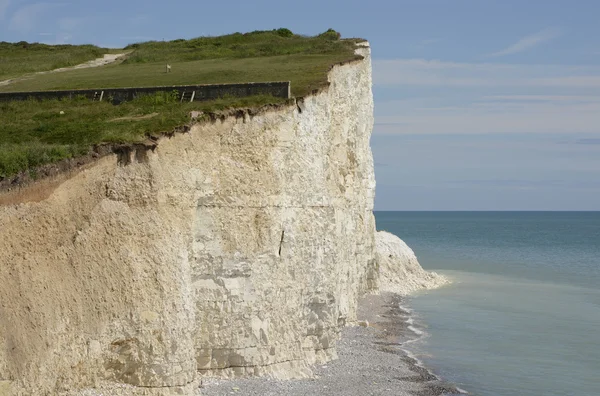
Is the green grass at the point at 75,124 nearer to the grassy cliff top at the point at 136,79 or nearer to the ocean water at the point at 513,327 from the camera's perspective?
the grassy cliff top at the point at 136,79

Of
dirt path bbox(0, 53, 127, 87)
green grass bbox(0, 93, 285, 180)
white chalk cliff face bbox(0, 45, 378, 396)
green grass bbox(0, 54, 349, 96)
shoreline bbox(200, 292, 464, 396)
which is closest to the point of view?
white chalk cliff face bbox(0, 45, 378, 396)

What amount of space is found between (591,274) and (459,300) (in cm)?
2431

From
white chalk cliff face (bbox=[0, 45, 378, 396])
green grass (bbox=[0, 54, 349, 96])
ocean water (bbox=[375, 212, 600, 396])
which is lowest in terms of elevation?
ocean water (bbox=[375, 212, 600, 396])

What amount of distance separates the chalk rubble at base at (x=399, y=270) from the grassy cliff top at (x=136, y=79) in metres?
15.6

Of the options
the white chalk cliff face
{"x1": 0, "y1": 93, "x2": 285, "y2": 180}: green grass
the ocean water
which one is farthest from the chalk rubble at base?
{"x1": 0, "y1": 93, "x2": 285, "y2": 180}: green grass

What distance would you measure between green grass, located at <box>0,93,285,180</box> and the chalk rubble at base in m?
30.5

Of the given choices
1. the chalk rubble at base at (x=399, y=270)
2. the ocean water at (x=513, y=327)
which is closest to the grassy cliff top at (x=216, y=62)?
the ocean water at (x=513, y=327)

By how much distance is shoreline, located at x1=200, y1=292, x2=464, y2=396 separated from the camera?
2467 cm

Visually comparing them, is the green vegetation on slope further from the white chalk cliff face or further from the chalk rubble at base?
the chalk rubble at base

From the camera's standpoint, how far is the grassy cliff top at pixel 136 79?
936 inches

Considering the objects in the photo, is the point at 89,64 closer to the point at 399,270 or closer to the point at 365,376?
the point at 399,270

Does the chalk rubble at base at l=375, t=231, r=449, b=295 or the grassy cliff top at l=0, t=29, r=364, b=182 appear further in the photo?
the chalk rubble at base at l=375, t=231, r=449, b=295

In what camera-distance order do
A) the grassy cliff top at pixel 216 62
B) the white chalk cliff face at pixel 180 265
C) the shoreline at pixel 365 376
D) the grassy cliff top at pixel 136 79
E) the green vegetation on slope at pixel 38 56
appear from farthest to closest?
the green vegetation on slope at pixel 38 56 < the grassy cliff top at pixel 216 62 < the shoreline at pixel 365 376 < the grassy cliff top at pixel 136 79 < the white chalk cliff face at pixel 180 265

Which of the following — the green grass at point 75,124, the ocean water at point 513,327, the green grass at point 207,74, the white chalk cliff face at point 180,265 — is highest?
the green grass at point 207,74
